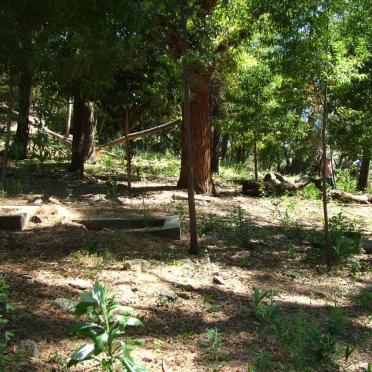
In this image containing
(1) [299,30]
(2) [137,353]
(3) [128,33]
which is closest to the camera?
(2) [137,353]

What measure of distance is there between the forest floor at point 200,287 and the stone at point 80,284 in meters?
0.04

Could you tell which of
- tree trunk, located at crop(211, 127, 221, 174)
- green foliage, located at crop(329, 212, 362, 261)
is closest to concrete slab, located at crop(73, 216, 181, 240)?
green foliage, located at crop(329, 212, 362, 261)

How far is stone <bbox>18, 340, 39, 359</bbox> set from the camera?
3.58 meters

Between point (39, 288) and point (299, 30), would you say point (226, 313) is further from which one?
point (299, 30)

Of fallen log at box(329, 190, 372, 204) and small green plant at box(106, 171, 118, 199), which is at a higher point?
small green plant at box(106, 171, 118, 199)

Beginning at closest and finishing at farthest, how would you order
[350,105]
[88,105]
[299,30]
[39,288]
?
1. [39,288]
2. [299,30]
3. [350,105]
4. [88,105]

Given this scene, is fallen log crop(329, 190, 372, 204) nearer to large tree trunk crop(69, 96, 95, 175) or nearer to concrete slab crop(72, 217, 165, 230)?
large tree trunk crop(69, 96, 95, 175)

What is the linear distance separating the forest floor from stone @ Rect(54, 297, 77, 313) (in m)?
0.04

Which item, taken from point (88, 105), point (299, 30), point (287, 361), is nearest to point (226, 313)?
point (287, 361)

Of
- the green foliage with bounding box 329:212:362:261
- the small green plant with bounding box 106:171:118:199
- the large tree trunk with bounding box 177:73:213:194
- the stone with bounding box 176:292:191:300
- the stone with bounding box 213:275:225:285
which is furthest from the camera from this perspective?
the large tree trunk with bounding box 177:73:213:194

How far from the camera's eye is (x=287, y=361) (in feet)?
13.5

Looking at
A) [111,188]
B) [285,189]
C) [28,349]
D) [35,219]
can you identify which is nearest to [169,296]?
[28,349]

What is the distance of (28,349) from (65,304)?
3.27 ft

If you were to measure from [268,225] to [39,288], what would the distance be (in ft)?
19.6
